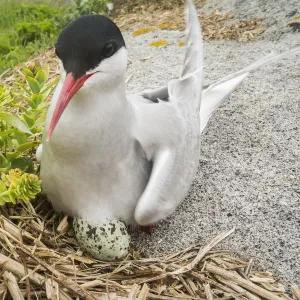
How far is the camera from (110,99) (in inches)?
64.5

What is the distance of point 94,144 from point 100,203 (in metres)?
0.26

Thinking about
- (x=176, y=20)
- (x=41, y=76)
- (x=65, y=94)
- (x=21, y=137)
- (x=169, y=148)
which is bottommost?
(x=176, y=20)

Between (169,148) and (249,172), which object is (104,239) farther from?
(249,172)

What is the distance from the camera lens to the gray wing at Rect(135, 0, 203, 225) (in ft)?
5.79

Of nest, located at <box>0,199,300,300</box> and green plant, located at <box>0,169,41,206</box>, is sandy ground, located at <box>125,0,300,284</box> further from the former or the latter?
green plant, located at <box>0,169,41,206</box>

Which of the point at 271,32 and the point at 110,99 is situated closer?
the point at 110,99

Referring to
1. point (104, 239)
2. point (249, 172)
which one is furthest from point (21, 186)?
point (249, 172)

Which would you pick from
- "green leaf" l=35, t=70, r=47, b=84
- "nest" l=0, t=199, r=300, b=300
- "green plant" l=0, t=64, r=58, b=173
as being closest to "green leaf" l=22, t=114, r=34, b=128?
"green plant" l=0, t=64, r=58, b=173

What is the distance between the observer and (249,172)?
224 centimetres

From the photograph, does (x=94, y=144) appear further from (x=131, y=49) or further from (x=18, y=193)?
(x=131, y=49)

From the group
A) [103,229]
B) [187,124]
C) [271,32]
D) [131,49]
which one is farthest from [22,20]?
[103,229]

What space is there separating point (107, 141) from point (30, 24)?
8.67 feet

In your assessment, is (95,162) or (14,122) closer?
(95,162)

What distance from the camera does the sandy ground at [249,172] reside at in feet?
6.40
